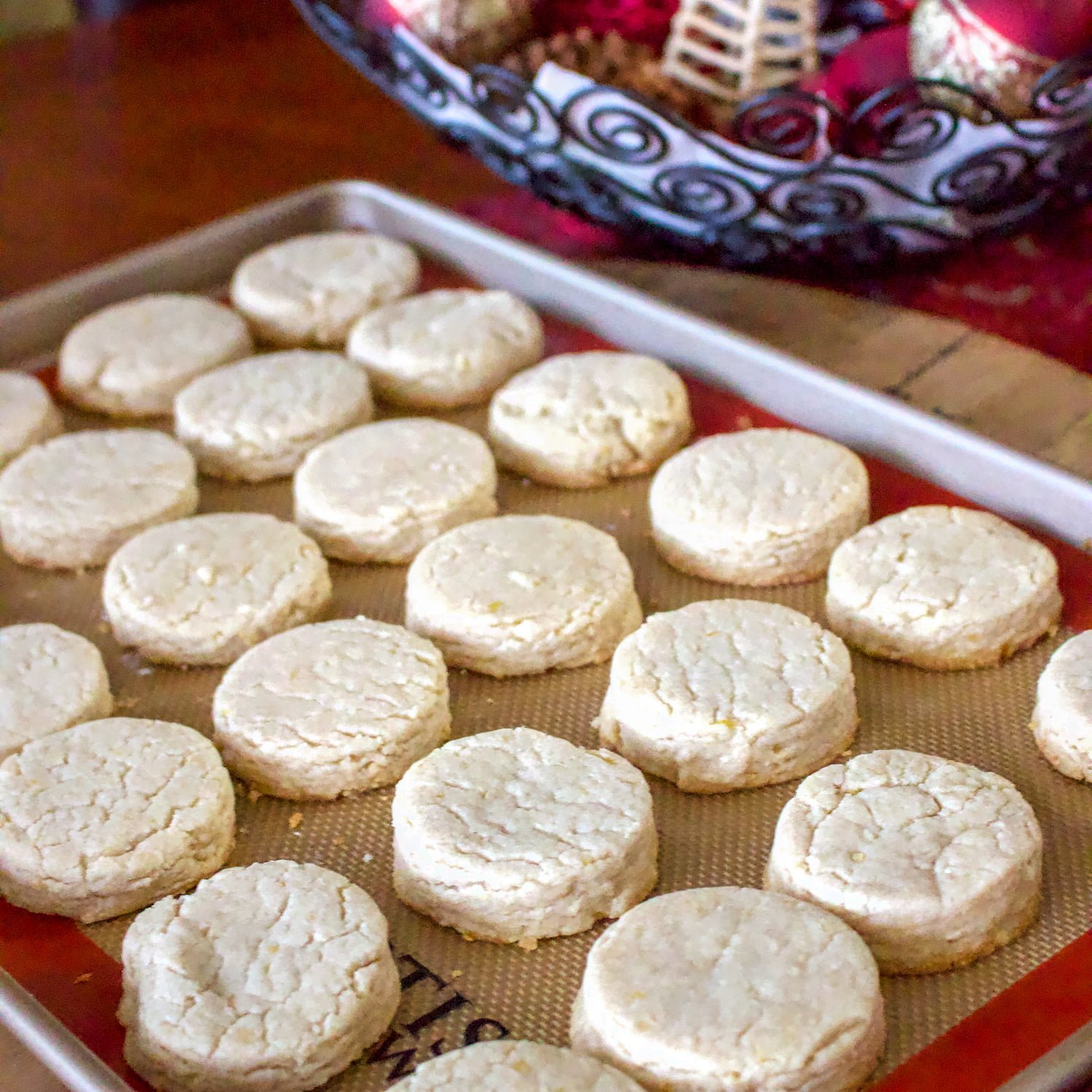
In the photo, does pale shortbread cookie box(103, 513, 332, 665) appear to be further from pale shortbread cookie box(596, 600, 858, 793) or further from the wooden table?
the wooden table

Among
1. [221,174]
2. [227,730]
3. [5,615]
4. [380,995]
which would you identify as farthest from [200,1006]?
[221,174]

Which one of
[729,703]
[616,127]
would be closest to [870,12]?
[616,127]

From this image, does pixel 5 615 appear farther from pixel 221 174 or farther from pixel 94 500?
pixel 221 174

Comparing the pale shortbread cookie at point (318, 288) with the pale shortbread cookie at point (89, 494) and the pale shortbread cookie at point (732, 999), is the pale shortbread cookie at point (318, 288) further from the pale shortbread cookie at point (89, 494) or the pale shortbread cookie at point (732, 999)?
the pale shortbread cookie at point (732, 999)

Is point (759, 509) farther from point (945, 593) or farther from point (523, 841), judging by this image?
point (523, 841)

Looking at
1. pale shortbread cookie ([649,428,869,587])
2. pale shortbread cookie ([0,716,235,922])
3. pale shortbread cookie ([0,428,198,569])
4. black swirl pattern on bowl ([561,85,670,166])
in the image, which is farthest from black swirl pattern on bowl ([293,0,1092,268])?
pale shortbread cookie ([0,716,235,922])

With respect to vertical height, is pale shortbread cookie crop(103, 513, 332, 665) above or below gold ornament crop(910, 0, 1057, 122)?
below
